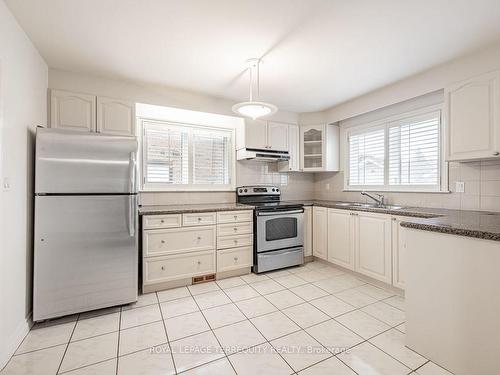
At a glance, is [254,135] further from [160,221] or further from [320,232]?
[160,221]

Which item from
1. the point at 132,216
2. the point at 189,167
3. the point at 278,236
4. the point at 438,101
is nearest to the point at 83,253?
the point at 132,216

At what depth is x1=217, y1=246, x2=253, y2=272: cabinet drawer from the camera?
118 inches

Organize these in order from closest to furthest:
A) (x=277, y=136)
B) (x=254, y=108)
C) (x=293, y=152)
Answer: (x=254, y=108) → (x=277, y=136) → (x=293, y=152)

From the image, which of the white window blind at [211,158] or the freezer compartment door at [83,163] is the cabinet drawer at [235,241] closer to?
the white window blind at [211,158]

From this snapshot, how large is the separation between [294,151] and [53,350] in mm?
3607

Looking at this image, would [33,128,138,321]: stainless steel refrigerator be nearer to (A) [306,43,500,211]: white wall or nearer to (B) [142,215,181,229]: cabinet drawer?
(B) [142,215,181,229]: cabinet drawer

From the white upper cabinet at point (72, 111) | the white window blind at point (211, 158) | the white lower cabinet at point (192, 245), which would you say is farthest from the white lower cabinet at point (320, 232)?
the white upper cabinet at point (72, 111)

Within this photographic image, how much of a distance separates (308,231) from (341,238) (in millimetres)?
547

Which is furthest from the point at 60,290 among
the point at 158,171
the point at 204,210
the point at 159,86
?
the point at 159,86

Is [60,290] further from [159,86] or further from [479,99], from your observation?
[479,99]

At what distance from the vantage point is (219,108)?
3.46 m

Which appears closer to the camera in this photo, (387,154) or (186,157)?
(387,154)

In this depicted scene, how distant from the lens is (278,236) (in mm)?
3307

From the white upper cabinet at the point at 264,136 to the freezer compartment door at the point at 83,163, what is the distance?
176 cm
